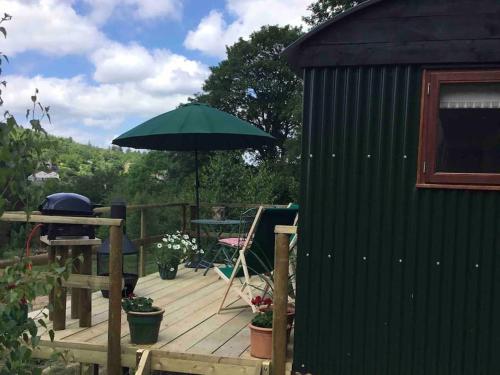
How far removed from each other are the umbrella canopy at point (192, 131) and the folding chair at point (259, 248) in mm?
1450

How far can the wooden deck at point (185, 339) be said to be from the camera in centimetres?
352

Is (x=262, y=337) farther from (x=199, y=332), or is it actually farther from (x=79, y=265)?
(x=79, y=265)

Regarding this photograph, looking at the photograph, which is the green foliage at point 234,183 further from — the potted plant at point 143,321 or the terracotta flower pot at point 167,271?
the potted plant at point 143,321

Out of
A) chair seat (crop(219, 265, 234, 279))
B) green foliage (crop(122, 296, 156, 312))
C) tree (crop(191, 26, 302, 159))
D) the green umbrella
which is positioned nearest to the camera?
green foliage (crop(122, 296, 156, 312))

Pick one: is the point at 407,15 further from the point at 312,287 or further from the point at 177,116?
the point at 177,116

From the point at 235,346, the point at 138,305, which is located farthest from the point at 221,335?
the point at 138,305

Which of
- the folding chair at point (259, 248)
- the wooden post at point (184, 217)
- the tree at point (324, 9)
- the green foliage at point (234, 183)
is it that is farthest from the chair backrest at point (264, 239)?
the tree at point (324, 9)

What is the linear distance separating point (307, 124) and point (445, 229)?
103 centimetres

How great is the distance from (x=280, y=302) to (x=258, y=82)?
21.6 meters

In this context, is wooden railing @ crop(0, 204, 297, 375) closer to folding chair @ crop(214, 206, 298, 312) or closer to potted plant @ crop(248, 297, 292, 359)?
potted plant @ crop(248, 297, 292, 359)

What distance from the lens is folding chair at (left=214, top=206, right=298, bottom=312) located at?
4.34 meters

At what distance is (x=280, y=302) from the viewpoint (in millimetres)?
3336

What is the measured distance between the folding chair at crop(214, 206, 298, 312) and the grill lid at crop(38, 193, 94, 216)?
4.35ft

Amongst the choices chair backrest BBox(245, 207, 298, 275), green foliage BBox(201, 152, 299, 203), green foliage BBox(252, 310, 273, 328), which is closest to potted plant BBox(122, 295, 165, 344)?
green foliage BBox(252, 310, 273, 328)
